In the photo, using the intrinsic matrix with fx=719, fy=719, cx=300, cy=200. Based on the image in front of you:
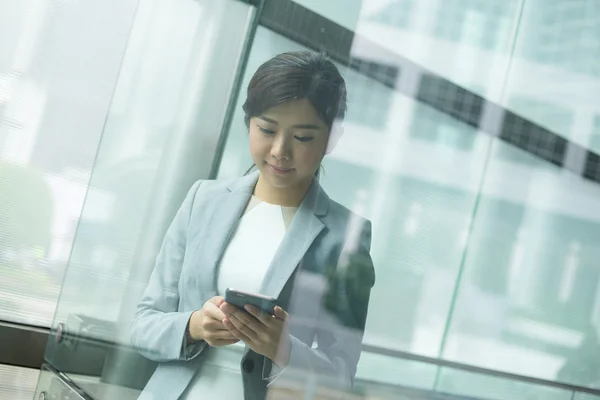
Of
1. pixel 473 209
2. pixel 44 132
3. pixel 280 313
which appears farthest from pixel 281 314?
pixel 44 132

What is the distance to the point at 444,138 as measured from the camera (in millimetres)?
1225

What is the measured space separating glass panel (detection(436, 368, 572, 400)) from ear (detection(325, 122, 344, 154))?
496 millimetres

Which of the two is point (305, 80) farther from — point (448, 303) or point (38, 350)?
point (38, 350)

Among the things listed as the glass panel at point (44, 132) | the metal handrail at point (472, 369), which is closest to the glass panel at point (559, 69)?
the metal handrail at point (472, 369)

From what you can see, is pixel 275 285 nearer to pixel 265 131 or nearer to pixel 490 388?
pixel 265 131

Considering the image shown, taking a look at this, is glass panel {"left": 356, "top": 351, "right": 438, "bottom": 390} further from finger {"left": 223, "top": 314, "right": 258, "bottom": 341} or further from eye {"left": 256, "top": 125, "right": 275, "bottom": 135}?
eye {"left": 256, "top": 125, "right": 275, "bottom": 135}

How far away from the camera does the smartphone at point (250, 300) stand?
1.44 meters

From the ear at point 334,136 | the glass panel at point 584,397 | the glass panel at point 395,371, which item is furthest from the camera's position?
the ear at point 334,136

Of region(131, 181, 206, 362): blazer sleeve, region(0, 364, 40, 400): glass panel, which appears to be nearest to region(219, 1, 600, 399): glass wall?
region(131, 181, 206, 362): blazer sleeve

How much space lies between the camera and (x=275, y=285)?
4.88 feet

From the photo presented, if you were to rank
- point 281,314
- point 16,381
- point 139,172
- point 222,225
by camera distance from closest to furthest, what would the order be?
point 281,314 < point 222,225 < point 139,172 < point 16,381

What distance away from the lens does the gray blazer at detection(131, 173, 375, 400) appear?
4.34 feet

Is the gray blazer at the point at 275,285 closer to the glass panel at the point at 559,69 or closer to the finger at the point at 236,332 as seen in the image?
the finger at the point at 236,332

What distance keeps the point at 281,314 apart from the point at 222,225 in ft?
1.17
